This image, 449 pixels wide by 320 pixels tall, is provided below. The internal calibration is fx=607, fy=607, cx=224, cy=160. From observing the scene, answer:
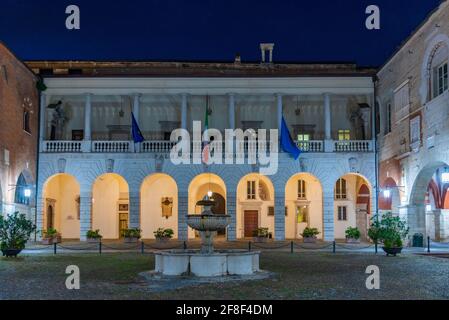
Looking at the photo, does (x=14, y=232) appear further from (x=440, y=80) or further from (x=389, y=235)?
(x=440, y=80)

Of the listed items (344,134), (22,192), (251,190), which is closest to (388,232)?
(344,134)

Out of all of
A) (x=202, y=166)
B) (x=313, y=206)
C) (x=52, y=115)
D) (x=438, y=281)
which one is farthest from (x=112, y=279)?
(x=313, y=206)

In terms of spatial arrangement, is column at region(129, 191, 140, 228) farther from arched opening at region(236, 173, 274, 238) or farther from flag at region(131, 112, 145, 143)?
arched opening at region(236, 173, 274, 238)

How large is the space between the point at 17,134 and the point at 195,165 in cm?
1042

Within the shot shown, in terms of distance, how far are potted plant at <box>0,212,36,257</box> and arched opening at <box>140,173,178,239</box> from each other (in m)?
14.8

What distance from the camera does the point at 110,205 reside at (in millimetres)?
40812

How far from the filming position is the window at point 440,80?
26094 mm

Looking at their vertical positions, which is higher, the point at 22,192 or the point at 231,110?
the point at 231,110

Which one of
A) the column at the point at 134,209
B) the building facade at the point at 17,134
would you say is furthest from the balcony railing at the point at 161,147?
the column at the point at 134,209

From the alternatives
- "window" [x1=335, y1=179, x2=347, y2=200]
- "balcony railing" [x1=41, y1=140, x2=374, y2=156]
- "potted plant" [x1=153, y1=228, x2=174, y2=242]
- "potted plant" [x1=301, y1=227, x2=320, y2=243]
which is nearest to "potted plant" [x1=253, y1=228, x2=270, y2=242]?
"potted plant" [x1=301, y1=227, x2=320, y2=243]

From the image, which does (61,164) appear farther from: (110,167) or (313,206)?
(313,206)

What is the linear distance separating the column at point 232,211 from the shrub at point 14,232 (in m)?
13.6

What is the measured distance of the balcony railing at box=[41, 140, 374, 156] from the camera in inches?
1448
